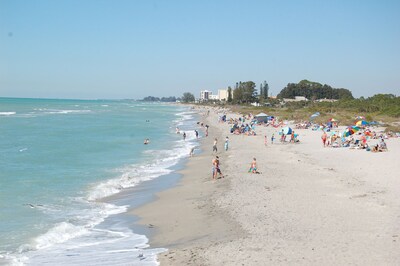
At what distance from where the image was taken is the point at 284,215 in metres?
12.8

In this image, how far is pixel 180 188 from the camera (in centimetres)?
1909

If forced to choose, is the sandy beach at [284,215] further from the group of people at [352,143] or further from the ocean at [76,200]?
the group of people at [352,143]

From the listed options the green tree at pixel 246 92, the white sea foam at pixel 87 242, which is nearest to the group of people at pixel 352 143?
the white sea foam at pixel 87 242

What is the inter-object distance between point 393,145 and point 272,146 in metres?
8.37

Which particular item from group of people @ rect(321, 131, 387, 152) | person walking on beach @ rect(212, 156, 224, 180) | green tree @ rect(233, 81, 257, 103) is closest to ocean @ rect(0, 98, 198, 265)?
person walking on beach @ rect(212, 156, 224, 180)

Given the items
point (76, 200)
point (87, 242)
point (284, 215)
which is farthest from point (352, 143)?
point (87, 242)

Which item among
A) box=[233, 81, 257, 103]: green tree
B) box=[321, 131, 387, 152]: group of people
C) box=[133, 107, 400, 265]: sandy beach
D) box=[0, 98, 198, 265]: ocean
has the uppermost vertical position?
box=[233, 81, 257, 103]: green tree

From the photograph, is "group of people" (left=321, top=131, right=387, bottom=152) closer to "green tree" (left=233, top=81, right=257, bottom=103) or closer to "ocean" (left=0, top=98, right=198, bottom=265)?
"ocean" (left=0, top=98, right=198, bottom=265)

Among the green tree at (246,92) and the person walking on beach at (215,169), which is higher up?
the green tree at (246,92)

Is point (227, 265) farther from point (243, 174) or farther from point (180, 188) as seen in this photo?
point (243, 174)

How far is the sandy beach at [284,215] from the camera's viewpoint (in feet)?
31.3

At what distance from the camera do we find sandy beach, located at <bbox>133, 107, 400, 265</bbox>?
9531 millimetres

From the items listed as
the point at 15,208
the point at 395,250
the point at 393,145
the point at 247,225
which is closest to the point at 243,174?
the point at 247,225

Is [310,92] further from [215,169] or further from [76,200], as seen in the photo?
[76,200]
